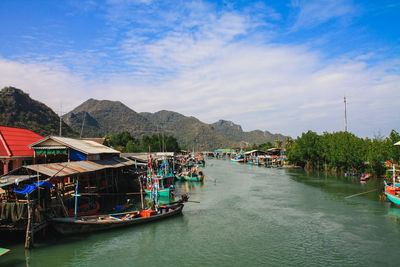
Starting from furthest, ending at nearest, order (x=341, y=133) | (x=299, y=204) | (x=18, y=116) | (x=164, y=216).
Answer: (x=341, y=133) < (x=18, y=116) < (x=299, y=204) < (x=164, y=216)

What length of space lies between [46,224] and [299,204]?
81.7ft

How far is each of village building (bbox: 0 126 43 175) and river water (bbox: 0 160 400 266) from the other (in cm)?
863

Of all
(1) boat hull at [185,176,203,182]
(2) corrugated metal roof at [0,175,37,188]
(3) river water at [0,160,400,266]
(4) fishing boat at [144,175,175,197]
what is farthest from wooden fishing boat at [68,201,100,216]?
(1) boat hull at [185,176,203,182]

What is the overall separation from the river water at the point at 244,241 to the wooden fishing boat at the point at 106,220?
468 mm

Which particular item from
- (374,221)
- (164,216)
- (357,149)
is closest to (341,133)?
(357,149)

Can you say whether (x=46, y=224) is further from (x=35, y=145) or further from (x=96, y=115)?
(x=96, y=115)

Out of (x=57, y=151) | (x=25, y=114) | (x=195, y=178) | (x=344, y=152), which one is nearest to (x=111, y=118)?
(x=25, y=114)

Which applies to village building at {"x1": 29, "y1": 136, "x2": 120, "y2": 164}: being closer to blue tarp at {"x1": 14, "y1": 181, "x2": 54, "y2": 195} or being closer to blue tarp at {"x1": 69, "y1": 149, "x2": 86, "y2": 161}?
blue tarp at {"x1": 69, "y1": 149, "x2": 86, "y2": 161}

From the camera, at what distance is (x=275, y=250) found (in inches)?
700

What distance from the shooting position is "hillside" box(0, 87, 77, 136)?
5841cm

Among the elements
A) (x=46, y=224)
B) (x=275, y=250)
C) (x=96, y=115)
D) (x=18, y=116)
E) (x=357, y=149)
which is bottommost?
(x=275, y=250)

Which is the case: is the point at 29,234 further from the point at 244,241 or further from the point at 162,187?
the point at 162,187

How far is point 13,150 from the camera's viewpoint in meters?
23.5

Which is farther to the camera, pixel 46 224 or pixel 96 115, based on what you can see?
pixel 96 115
